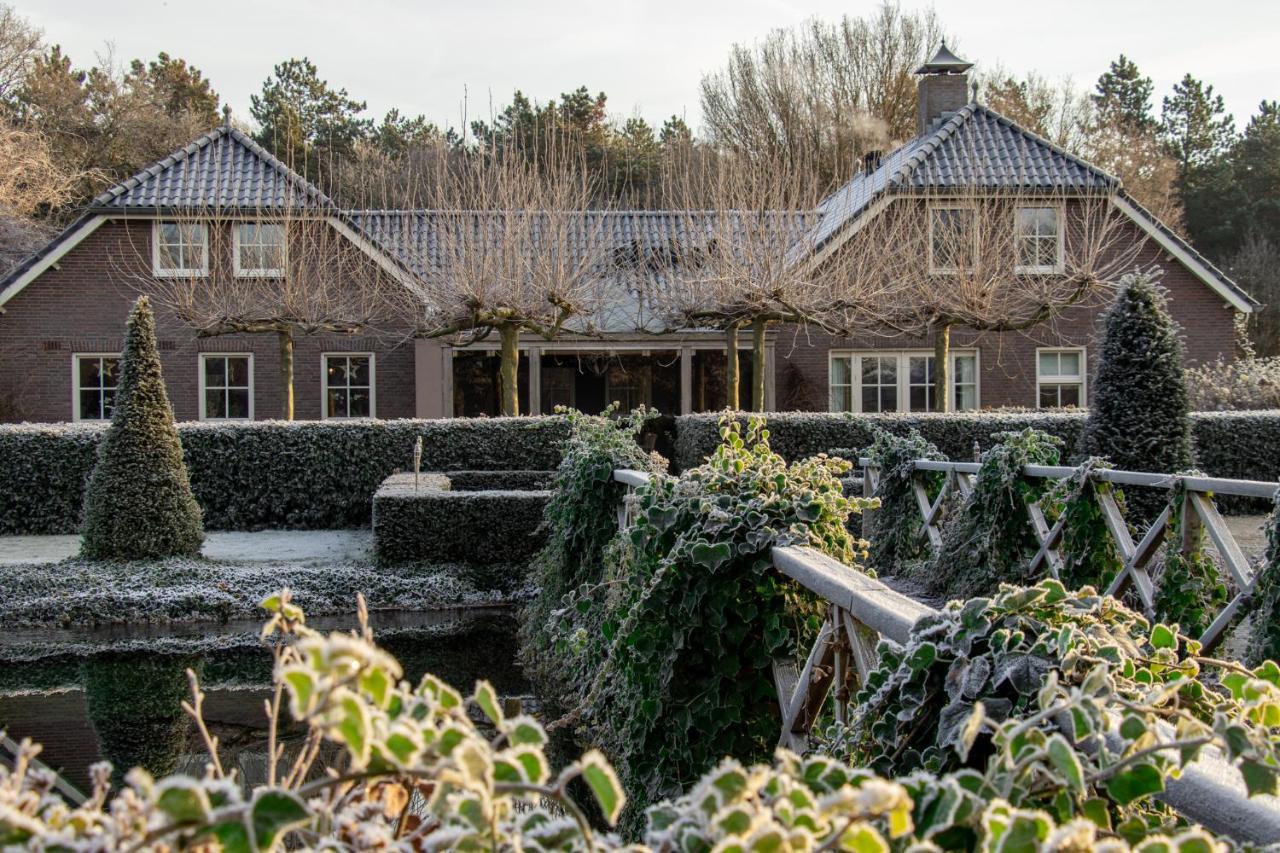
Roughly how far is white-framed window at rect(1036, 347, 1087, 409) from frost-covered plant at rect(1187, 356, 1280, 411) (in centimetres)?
224

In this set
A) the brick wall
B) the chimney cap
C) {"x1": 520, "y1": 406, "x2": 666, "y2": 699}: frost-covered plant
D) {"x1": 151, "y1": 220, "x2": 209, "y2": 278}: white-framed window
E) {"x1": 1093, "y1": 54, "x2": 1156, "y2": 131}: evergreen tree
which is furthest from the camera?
{"x1": 1093, "y1": 54, "x2": 1156, "y2": 131}: evergreen tree

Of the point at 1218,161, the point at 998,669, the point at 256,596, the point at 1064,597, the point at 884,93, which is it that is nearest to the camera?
the point at 998,669

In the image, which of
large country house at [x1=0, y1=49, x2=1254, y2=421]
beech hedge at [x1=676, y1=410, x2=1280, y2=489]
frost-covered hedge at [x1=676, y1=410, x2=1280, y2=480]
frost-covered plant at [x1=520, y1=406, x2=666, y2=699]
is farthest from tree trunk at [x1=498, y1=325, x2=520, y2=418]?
frost-covered plant at [x1=520, y1=406, x2=666, y2=699]

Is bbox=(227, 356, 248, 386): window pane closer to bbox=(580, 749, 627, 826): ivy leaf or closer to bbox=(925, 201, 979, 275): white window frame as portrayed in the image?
bbox=(925, 201, 979, 275): white window frame

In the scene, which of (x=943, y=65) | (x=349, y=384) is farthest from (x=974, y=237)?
(x=349, y=384)

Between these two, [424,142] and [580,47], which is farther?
[424,142]

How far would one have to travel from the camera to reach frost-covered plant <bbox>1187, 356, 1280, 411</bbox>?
774 inches

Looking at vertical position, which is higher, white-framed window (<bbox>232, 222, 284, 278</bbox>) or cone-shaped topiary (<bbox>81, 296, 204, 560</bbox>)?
white-framed window (<bbox>232, 222, 284, 278</bbox>)

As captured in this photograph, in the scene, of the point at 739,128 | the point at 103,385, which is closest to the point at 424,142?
the point at 739,128

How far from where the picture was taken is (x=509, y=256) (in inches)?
717

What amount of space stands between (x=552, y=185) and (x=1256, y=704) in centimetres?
1841

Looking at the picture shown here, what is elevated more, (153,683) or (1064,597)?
(1064,597)

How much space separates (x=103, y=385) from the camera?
21.9 metres

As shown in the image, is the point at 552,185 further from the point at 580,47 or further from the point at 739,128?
the point at 739,128
